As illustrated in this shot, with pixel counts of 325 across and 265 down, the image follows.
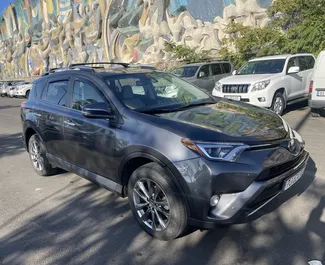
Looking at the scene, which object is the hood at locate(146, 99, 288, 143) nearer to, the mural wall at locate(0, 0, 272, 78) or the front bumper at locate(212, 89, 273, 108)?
the front bumper at locate(212, 89, 273, 108)

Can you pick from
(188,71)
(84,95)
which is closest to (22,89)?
(188,71)

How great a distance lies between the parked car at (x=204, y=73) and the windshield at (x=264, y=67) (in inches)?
116

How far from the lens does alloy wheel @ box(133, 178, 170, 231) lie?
308cm

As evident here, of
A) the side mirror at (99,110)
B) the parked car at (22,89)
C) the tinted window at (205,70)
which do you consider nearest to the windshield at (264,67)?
the tinted window at (205,70)

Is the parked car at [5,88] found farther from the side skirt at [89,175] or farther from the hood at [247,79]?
the side skirt at [89,175]

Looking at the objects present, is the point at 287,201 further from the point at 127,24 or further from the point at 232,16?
the point at 127,24

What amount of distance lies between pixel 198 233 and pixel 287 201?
128cm

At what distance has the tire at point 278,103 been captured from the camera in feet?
29.1

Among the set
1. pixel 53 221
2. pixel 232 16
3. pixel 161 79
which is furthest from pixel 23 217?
pixel 232 16

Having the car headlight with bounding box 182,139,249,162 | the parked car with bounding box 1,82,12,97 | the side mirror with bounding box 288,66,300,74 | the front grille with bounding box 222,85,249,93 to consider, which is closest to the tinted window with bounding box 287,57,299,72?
the side mirror with bounding box 288,66,300,74

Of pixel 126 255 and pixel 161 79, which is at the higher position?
pixel 161 79

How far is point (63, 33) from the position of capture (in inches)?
1451

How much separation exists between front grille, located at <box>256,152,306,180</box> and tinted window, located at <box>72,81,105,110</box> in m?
1.97

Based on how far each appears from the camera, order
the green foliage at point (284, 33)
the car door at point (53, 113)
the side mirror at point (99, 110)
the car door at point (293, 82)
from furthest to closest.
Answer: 1. the green foliage at point (284, 33)
2. the car door at point (293, 82)
3. the car door at point (53, 113)
4. the side mirror at point (99, 110)
